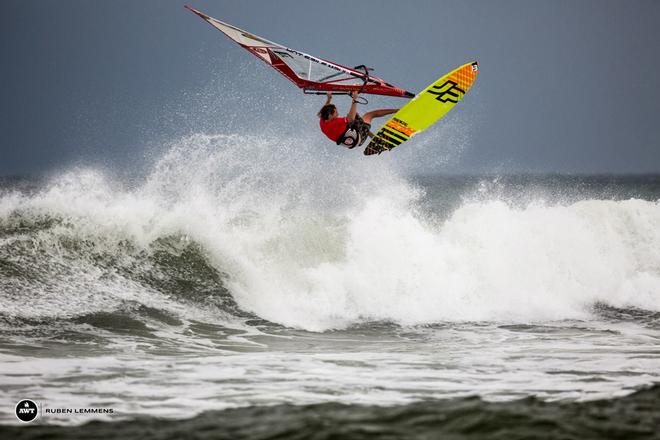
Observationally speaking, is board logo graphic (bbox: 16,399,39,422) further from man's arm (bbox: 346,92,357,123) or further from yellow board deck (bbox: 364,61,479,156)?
yellow board deck (bbox: 364,61,479,156)

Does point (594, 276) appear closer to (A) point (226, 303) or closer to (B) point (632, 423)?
(A) point (226, 303)

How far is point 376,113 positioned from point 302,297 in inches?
122

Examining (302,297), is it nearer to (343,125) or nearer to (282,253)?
(282,253)

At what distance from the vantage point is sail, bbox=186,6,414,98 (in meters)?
7.97

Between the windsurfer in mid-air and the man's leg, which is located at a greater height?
the man's leg

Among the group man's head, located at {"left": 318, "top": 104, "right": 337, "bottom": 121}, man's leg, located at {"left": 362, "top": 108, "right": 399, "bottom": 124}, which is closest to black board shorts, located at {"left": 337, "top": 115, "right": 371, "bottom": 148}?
man's leg, located at {"left": 362, "top": 108, "right": 399, "bottom": 124}

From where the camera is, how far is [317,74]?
8031 millimetres

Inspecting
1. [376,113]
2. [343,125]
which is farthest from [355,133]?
[376,113]

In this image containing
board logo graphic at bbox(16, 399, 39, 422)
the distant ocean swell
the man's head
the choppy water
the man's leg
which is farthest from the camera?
the distant ocean swell

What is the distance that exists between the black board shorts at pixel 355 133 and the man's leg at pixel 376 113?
0.40 feet

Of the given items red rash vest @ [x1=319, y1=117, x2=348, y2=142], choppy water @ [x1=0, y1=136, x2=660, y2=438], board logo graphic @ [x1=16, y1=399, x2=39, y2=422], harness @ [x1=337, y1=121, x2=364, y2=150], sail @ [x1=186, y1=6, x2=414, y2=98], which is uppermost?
sail @ [x1=186, y1=6, x2=414, y2=98]

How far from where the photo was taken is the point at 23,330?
7457mm

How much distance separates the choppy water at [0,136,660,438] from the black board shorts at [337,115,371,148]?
7.90 feet

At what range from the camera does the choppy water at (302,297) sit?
5441 millimetres
